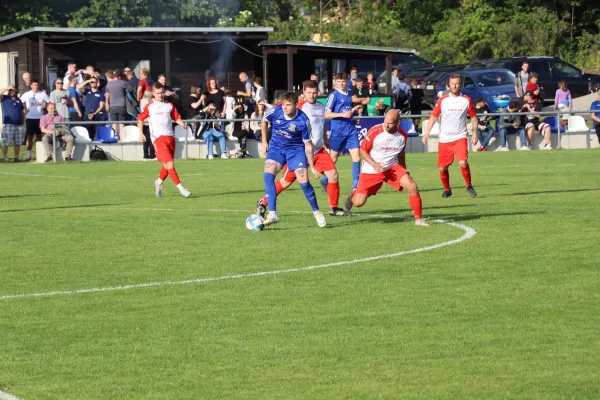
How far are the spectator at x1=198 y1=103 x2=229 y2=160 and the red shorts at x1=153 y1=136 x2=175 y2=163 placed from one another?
11.6 m

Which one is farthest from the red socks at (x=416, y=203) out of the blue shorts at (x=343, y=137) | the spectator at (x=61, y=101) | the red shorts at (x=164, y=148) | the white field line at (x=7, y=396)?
the spectator at (x=61, y=101)

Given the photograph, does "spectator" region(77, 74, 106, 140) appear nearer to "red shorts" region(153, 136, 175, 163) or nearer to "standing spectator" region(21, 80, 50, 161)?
"standing spectator" region(21, 80, 50, 161)

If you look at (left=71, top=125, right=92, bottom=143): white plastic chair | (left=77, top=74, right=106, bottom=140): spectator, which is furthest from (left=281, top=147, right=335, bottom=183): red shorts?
(left=77, top=74, right=106, bottom=140): spectator

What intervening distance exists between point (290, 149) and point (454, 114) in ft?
16.2

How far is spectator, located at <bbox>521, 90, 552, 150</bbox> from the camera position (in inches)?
1364

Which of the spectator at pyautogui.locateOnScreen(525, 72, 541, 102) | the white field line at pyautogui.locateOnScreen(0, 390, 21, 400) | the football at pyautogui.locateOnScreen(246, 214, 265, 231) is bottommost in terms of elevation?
the white field line at pyautogui.locateOnScreen(0, 390, 21, 400)

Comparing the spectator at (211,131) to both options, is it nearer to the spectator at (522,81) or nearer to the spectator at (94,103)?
the spectator at (94,103)

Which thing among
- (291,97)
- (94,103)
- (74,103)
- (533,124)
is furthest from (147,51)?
(291,97)

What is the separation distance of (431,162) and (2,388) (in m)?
22.9

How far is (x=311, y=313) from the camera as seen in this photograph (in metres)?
9.94

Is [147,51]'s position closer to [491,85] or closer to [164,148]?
[491,85]

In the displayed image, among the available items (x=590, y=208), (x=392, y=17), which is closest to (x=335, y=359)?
(x=590, y=208)

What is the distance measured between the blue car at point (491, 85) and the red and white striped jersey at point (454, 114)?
2459cm

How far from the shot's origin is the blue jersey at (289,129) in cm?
1545
